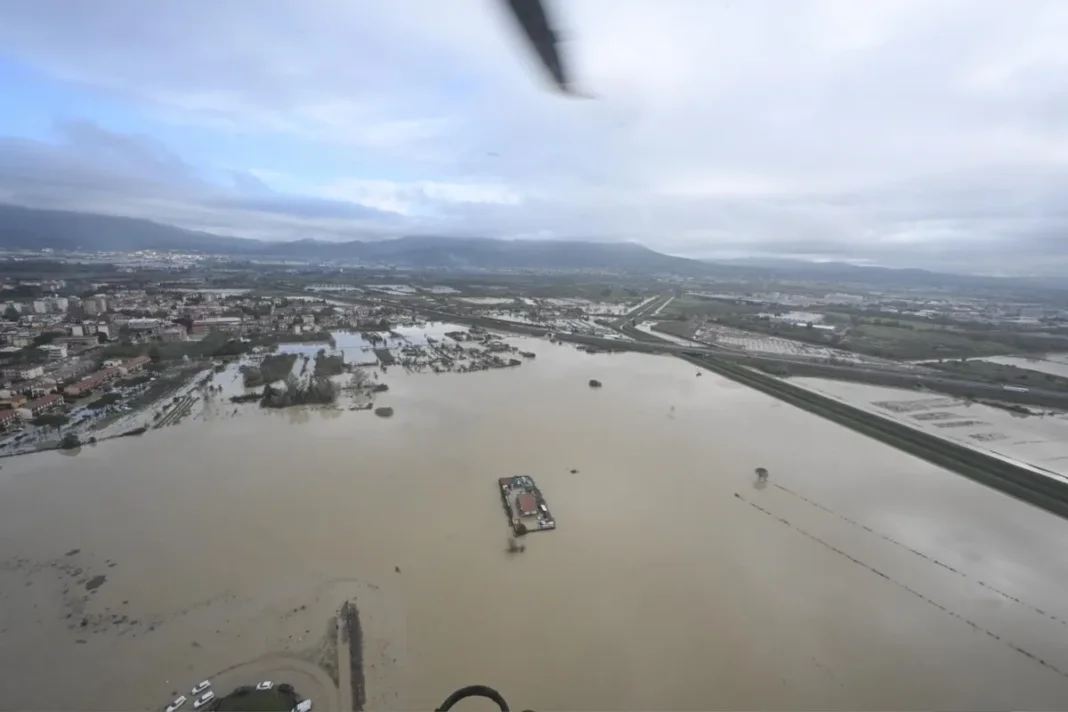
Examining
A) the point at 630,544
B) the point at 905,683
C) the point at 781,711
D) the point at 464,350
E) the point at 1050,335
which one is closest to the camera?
the point at 781,711

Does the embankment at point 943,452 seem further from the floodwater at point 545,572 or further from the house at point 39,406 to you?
the house at point 39,406

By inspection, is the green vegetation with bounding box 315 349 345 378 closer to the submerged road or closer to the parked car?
the submerged road

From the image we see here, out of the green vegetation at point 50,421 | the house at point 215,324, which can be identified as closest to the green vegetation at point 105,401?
the green vegetation at point 50,421

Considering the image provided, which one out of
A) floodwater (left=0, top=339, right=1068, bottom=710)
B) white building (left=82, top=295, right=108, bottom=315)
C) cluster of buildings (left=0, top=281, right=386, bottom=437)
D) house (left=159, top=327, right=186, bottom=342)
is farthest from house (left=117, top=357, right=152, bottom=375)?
white building (left=82, top=295, right=108, bottom=315)

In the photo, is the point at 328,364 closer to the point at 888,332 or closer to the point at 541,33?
the point at 541,33

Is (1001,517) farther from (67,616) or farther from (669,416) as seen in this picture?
(67,616)

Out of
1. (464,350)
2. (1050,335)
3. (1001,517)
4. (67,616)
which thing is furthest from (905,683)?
(1050,335)
